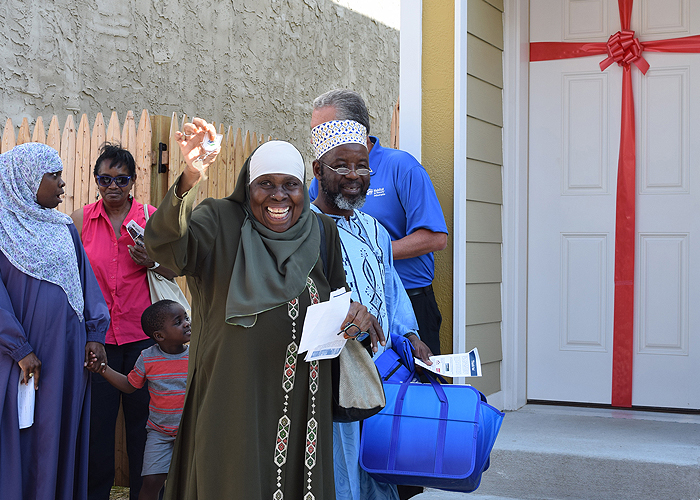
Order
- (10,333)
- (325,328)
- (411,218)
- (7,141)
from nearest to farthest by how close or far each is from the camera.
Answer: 1. (325,328)
2. (10,333)
3. (411,218)
4. (7,141)

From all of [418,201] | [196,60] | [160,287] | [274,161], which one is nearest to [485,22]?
[418,201]

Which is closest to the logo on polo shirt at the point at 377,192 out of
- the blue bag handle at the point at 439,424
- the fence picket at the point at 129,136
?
the blue bag handle at the point at 439,424

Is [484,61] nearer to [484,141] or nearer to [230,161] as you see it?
[484,141]

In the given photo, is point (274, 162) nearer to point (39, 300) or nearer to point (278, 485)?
point (278, 485)

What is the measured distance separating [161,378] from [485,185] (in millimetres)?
2507

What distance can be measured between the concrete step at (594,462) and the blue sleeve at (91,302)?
85.6 inches

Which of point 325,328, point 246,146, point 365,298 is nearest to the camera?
point 325,328

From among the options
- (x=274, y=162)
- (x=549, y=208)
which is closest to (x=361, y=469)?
(x=274, y=162)

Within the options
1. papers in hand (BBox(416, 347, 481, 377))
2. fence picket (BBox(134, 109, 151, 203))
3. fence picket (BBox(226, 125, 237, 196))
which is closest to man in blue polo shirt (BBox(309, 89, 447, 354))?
papers in hand (BBox(416, 347, 481, 377))

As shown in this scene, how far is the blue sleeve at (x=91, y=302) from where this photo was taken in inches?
152

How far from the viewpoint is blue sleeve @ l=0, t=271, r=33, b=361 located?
3439mm

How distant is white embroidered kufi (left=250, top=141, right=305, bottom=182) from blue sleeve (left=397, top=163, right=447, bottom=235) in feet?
4.24

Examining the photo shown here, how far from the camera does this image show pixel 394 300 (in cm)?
333

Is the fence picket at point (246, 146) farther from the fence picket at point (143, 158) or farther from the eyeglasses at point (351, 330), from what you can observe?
the eyeglasses at point (351, 330)
